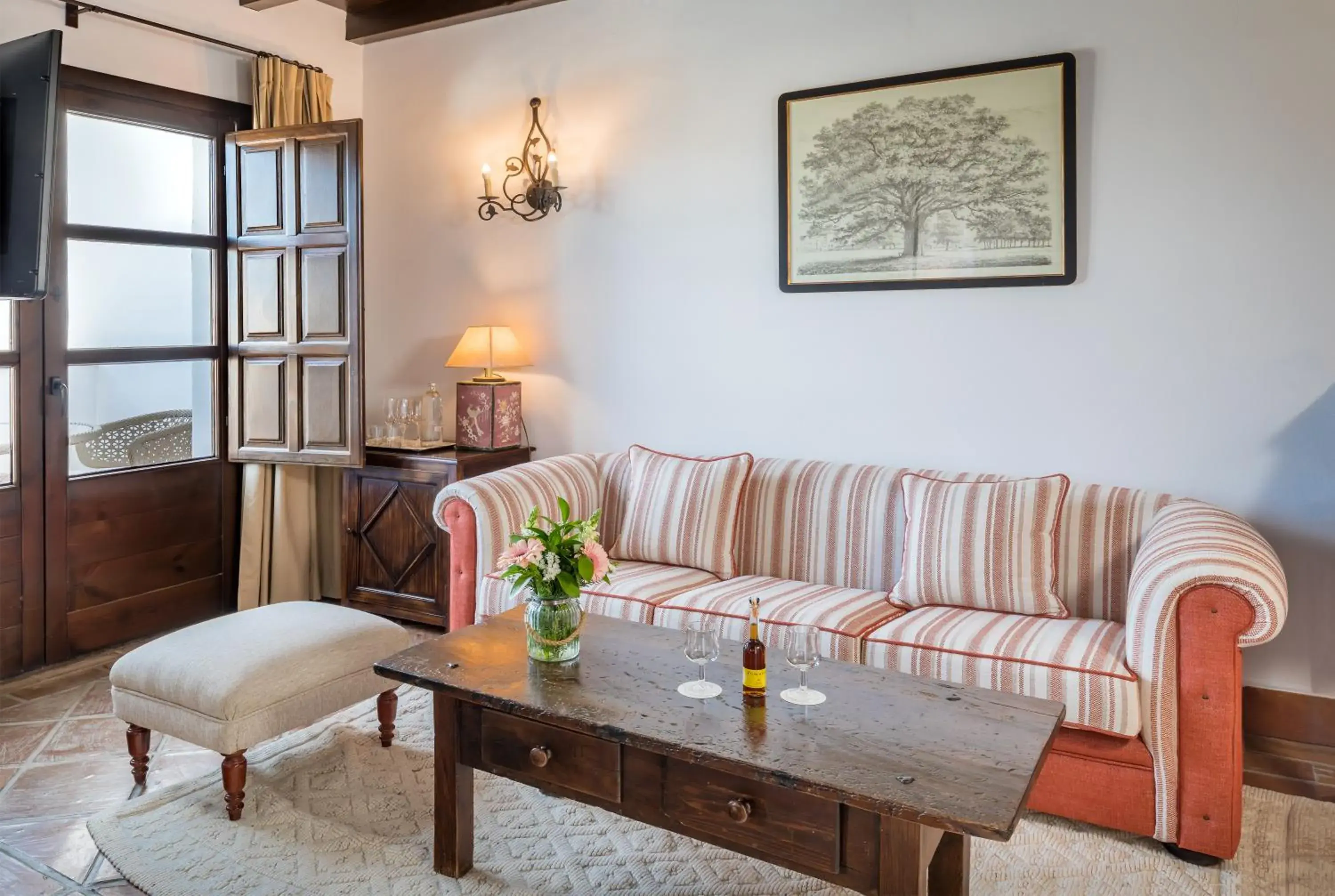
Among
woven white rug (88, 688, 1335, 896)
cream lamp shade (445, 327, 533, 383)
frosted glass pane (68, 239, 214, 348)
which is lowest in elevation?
Answer: woven white rug (88, 688, 1335, 896)

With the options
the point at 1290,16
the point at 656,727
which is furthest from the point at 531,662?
the point at 1290,16

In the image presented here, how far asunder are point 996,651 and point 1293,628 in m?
1.17

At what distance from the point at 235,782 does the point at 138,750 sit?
397 mm

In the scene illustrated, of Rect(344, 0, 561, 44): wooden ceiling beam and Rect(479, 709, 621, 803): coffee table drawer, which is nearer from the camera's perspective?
Rect(479, 709, 621, 803): coffee table drawer

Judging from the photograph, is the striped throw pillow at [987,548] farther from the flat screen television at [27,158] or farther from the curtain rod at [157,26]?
the curtain rod at [157,26]

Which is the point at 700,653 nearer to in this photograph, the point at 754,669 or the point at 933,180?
the point at 754,669

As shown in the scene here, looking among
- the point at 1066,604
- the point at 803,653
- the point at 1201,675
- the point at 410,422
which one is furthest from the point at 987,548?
the point at 410,422

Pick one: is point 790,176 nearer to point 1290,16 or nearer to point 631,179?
point 631,179

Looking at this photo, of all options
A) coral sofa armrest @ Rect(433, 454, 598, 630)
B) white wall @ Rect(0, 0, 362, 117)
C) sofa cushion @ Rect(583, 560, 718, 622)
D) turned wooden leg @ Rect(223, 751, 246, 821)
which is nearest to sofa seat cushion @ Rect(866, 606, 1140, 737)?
sofa cushion @ Rect(583, 560, 718, 622)

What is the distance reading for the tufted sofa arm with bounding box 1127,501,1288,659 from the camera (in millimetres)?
2227

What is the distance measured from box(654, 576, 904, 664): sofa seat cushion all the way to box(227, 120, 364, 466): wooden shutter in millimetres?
1703

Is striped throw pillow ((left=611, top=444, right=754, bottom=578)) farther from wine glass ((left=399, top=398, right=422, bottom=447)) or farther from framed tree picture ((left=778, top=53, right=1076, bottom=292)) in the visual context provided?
wine glass ((left=399, top=398, right=422, bottom=447))

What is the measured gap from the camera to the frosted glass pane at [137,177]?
143 inches

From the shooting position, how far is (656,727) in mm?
1903
